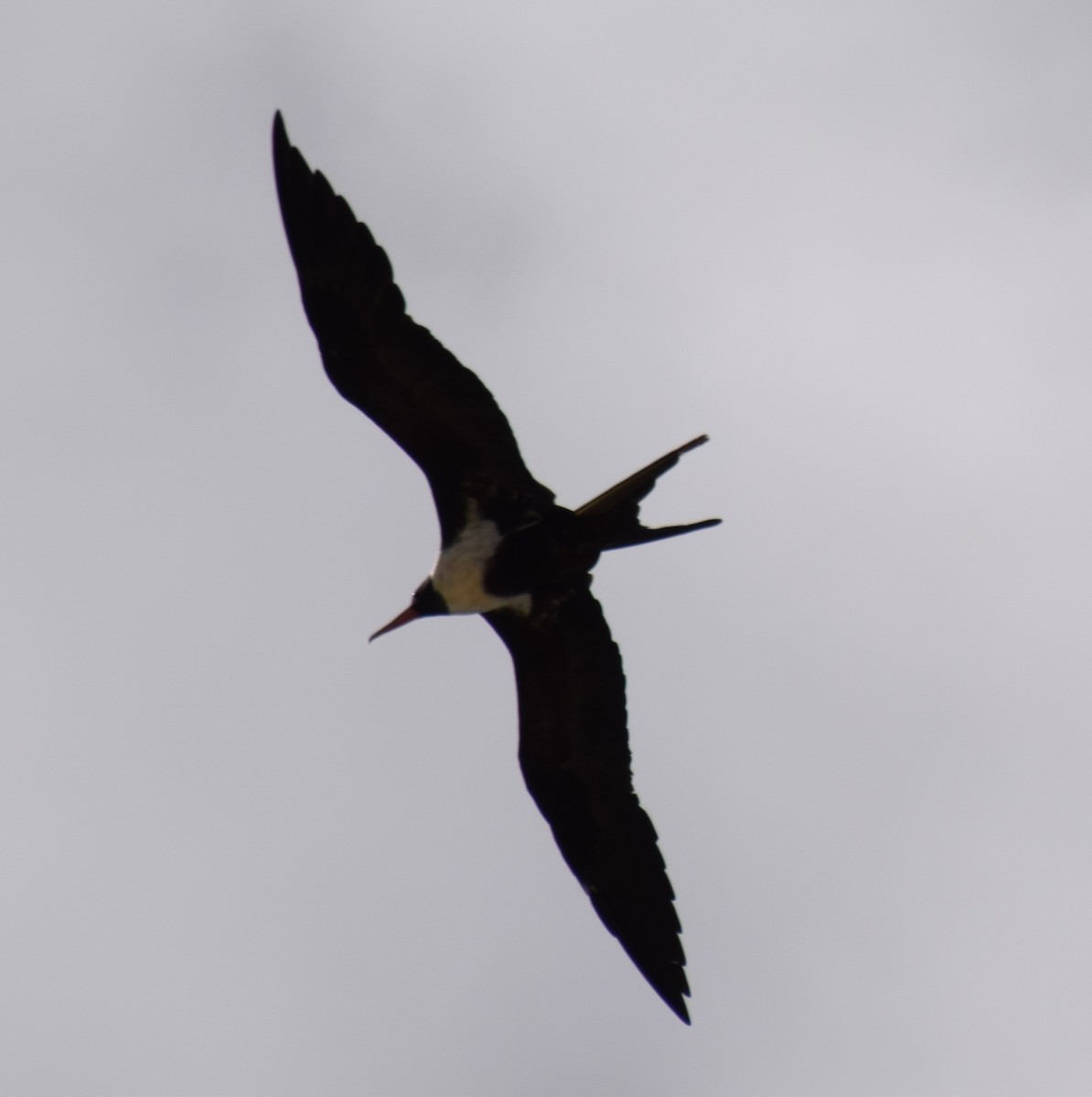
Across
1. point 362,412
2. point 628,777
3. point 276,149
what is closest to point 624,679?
point 628,777

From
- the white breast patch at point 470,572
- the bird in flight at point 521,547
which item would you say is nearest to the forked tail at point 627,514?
the bird in flight at point 521,547

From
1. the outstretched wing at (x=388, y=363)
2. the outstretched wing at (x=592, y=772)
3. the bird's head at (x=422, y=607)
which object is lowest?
the outstretched wing at (x=592, y=772)

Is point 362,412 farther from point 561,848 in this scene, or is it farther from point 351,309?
point 561,848

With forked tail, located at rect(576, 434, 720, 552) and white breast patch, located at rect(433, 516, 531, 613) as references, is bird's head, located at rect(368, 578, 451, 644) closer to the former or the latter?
white breast patch, located at rect(433, 516, 531, 613)

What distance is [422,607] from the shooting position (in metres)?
14.3

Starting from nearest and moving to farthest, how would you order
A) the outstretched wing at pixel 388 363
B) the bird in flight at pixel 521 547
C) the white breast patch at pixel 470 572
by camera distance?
the outstretched wing at pixel 388 363 → the bird in flight at pixel 521 547 → the white breast patch at pixel 470 572

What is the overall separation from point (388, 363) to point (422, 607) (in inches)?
81.7

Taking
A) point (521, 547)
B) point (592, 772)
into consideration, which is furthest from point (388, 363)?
point (592, 772)

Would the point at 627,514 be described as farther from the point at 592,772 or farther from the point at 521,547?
the point at 592,772

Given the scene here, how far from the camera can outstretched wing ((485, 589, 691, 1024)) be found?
14.2 m

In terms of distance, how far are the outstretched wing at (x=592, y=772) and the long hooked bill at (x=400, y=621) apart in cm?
54

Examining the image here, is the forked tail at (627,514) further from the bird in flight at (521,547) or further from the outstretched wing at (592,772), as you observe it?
the outstretched wing at (592,772)

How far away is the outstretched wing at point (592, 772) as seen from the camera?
1423 cm

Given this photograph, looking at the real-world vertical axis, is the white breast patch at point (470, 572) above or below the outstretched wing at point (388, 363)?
below
